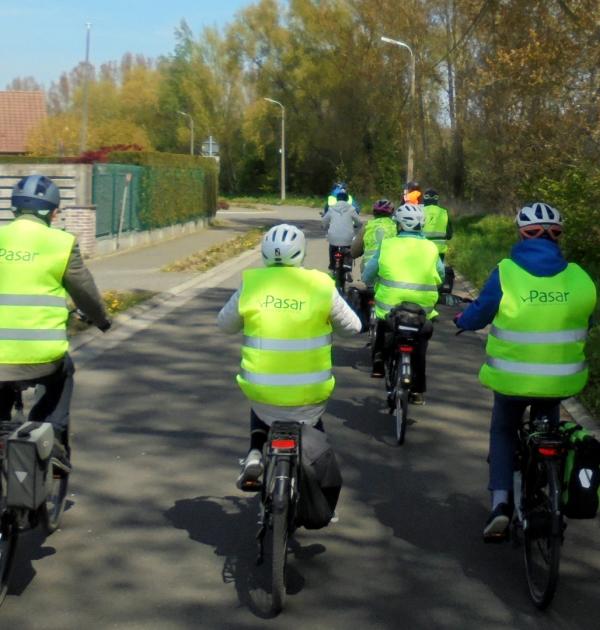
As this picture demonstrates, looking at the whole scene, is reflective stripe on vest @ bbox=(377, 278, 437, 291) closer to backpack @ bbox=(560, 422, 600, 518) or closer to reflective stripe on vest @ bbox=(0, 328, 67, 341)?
backpack @ bbox=(560, 422, 600, 518)

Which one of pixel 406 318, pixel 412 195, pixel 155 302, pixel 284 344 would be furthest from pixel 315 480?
pixel 155 302

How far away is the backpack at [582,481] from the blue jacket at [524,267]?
821 millimetres

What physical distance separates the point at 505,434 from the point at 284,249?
146 cm

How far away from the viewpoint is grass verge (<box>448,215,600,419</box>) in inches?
410

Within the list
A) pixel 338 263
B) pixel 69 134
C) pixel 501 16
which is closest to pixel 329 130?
pixel 69 134

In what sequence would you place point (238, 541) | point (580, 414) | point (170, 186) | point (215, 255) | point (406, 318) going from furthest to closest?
point (170, 186) → point (215, 255) → point (580, 414) → point (406, 318) → point (238, 541)

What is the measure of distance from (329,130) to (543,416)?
6646 centimetres

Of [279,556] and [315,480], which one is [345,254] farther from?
[279,556]

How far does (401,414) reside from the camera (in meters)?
8.36

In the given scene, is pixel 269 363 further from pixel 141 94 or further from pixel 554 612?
pixel 141 94

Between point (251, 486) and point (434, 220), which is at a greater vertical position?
point (434, 220)

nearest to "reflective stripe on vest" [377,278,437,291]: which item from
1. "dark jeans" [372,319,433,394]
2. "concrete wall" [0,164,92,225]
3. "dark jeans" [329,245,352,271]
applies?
"dark jeans" [372,319,433,394]

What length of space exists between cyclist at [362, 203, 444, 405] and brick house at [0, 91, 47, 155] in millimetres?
71071

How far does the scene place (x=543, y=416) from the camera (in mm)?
5680
